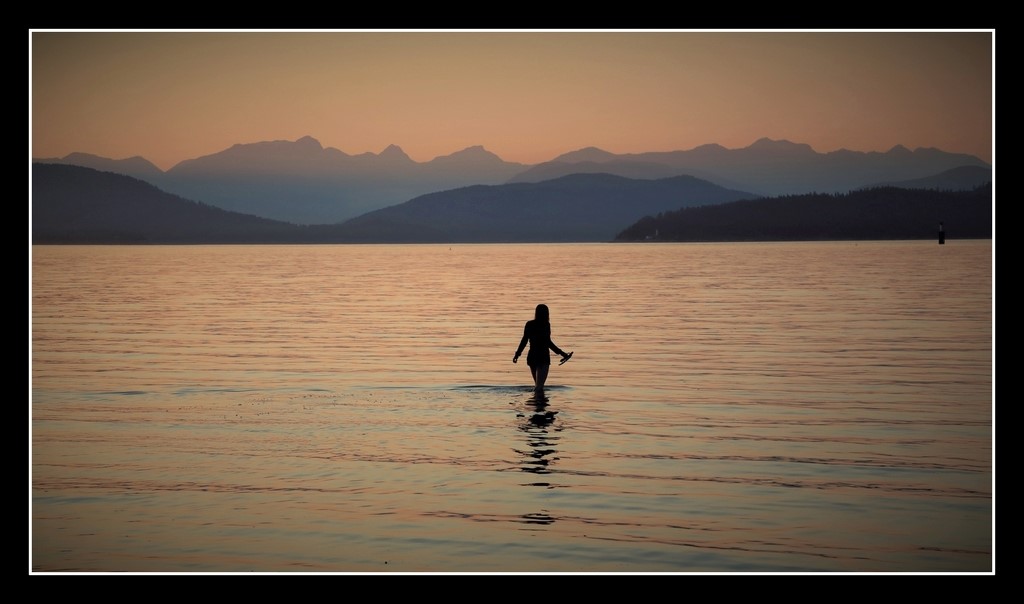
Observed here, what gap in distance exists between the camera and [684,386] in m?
24.0

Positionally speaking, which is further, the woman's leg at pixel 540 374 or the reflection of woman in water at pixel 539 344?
the woman's leg at pixel 540 374

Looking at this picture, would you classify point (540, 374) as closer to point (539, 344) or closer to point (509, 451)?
point (539, 344)

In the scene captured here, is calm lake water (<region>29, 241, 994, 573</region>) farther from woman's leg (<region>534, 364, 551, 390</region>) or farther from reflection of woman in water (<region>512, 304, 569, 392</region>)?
reflection of woman in water (<region>512, 304, 569, 392</region>)

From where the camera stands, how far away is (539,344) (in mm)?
21891

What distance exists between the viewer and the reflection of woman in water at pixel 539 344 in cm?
2148

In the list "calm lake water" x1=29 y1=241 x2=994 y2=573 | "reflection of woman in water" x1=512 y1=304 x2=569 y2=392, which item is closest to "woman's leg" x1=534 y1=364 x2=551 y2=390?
"reflection of woman in water" x1=512 y1=304 x2=569 y2=392

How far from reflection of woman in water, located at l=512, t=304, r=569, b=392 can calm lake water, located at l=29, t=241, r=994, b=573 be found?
60 cm

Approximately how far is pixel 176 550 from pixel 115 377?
578 inches

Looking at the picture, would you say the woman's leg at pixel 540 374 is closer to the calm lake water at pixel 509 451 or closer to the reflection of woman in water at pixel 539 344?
the reflection of woman in water at pixel 539 344

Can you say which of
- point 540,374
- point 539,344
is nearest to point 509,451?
point 539,344

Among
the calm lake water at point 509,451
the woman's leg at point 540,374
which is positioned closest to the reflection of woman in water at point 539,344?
the woman's leg at point 540,374

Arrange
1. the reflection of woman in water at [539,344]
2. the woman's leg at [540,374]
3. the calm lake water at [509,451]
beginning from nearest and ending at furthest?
the calm lake water at [509,451] → the reflection of woman in water at [539,344] → the woman's leg at [540,374]

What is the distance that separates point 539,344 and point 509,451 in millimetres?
5360

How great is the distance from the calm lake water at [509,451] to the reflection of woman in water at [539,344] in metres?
0.60
